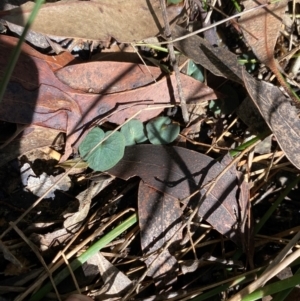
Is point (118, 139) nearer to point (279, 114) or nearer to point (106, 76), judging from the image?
point (106, 76)

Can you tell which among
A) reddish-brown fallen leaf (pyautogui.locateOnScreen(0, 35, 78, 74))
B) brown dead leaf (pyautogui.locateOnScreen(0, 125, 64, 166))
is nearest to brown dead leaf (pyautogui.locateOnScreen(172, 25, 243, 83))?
reddish-brown fallen leaf (pyautogui.locateOnScreen(0, 35, 78, 74))

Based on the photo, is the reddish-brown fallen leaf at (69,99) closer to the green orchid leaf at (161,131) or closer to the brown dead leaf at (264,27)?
the green orchid leaf at (161,131)

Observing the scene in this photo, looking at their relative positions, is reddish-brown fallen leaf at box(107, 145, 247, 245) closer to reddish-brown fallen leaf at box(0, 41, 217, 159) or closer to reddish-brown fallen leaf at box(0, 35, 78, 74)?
reddish-brown fallen leaf at box(0, 41, 217, 159)

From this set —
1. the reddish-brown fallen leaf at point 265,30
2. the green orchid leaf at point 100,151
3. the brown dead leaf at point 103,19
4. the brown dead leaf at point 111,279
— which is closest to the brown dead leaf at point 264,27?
the reddish-brown fallen leaf at point 265,30

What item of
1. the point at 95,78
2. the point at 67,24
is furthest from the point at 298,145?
the point at 67,24

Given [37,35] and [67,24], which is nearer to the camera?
[67,24]

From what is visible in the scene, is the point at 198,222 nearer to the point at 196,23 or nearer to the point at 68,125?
the point at 68,125

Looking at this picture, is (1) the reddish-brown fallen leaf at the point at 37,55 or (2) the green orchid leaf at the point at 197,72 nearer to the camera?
(1) the reddish-brown fallen leaf at the point at 37,55

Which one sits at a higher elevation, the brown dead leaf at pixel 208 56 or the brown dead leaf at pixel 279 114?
the brown dead leaf at pixel 208 56
